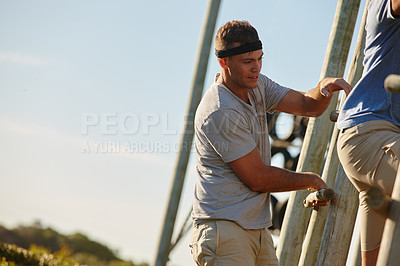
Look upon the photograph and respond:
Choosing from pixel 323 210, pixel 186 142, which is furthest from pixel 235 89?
pixel 186 142

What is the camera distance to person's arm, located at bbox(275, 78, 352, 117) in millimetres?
3381

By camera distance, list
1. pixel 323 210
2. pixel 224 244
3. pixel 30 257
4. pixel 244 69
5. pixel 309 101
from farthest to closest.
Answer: pixel 30 257
pixel 323 210
pixel 309 101
pixel 244 69
pixel 224 244

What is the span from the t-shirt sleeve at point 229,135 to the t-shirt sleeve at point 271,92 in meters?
0.40

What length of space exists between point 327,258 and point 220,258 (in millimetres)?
600

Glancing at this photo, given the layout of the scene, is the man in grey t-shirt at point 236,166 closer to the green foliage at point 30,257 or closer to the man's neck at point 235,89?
the man's neck at point 235,89

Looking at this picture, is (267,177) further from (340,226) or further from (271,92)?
(271,92)

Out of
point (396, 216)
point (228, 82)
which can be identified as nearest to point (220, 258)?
point (228, 82)

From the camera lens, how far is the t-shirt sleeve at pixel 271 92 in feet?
11.8

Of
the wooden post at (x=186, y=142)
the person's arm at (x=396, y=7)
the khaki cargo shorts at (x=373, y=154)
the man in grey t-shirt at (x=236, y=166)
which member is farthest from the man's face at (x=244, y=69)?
the wooden post at (x=186, y=142)

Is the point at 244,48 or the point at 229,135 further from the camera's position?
the point at 244,48

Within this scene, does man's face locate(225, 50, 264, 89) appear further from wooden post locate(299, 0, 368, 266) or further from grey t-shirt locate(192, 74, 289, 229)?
wooden post locate(299, 0, 368, 266)

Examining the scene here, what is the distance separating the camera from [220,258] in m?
3.19

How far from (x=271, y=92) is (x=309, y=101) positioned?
0.25 metres

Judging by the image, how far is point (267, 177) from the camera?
10.5 ft
